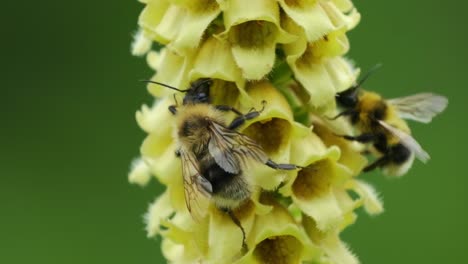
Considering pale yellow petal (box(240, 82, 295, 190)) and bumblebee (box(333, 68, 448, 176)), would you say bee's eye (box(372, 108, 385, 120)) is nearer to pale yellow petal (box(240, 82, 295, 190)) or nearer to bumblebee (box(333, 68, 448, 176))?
bumblebee (box(333, 68, 448, 176))

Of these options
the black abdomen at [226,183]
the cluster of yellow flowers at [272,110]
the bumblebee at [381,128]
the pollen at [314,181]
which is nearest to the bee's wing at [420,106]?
the bumblebee at [381,128]

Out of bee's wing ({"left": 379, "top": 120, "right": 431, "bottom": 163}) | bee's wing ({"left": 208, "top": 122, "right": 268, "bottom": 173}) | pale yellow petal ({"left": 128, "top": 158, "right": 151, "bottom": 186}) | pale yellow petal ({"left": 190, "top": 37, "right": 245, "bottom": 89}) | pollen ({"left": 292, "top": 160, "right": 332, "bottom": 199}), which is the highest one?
pale yellow petal ({"left": 190, "top": 37, "right": 245, "bottom": 89})

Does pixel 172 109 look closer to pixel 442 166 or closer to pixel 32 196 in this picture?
pixel 442 166

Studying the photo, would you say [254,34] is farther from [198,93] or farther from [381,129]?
[381,129]

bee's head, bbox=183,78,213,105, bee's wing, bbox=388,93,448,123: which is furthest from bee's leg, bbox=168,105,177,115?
bee's wing, bbox=388,93,448,123

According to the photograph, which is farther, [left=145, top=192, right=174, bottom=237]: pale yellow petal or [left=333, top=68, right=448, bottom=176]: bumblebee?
[left=333, top=68, right=448, bottom=176]: bumblebee

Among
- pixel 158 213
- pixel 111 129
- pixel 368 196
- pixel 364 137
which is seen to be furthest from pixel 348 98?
pixel 111 129
